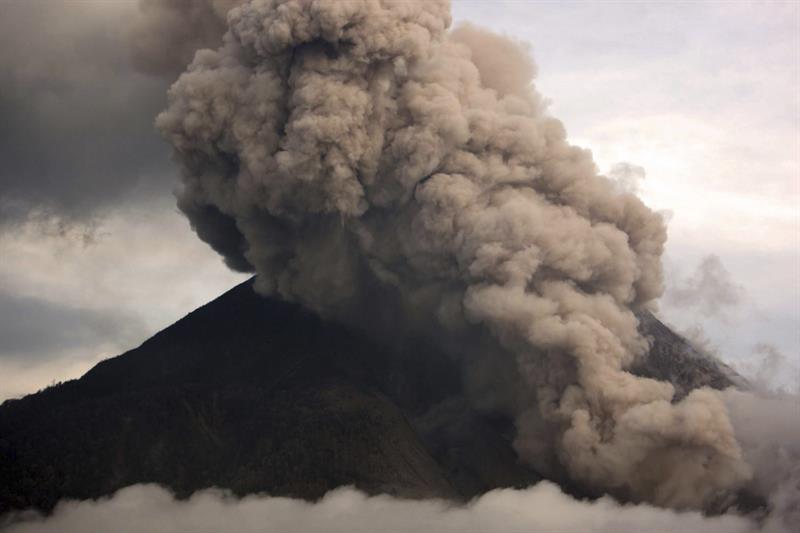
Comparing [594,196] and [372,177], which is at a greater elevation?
[372,177]

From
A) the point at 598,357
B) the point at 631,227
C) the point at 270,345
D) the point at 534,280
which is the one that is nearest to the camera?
the point at 598,357

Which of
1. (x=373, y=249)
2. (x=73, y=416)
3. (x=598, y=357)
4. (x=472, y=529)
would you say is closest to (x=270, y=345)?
(x=73, y=416)

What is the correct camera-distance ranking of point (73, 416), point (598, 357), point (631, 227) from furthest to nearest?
point (73, 416) < point (631, 227) < point (598, 357)

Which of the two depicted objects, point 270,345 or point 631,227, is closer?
point 631,227

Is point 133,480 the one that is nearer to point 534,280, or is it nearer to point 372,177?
point 372,177
